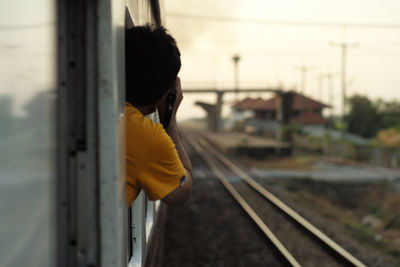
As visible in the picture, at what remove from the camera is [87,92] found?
1.34 metres

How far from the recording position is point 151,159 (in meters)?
1.59

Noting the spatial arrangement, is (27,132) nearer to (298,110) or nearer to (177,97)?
(177,97)

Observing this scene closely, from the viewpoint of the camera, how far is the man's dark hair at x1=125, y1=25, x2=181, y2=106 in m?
1.70

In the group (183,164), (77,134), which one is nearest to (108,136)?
(77,134)

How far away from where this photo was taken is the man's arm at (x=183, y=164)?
168 centimetres

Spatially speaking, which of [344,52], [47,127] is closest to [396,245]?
[47,127]

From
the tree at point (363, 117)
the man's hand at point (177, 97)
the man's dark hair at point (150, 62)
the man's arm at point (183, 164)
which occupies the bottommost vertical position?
the tree at point (363, 117)

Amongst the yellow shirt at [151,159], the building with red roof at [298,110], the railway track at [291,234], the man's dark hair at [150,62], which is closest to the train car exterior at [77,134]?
the yellow shirt at [151,159]

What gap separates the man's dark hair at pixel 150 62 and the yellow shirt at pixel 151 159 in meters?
0.16

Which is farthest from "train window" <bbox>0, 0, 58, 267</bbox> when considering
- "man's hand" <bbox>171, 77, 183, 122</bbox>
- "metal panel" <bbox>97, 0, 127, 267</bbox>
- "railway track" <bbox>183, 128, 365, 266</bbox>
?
"railway track" <bbox>183, 128, 365, 266</bbox>

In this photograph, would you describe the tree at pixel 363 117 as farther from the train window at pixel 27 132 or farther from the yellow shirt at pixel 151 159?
the train window at pixel 27 132

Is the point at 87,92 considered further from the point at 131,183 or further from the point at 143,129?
the point at 131,183

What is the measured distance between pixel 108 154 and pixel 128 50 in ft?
1.97

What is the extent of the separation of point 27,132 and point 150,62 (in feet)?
2.28
